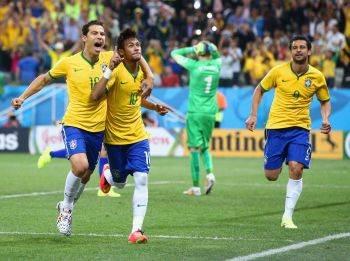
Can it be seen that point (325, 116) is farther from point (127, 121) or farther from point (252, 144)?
point (252, 144)

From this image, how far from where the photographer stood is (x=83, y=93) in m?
11.2

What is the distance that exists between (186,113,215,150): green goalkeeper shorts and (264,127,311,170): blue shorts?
16.1ft

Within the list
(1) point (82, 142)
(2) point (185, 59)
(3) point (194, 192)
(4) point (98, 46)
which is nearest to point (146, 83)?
(4) point (98, 46)

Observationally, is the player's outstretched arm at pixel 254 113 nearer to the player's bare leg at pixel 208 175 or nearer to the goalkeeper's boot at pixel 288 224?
the goalkeeper's boot at pixel 288 224

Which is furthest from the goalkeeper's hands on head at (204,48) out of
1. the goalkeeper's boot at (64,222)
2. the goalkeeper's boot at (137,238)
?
the goalkeeper's boot at (137,238)

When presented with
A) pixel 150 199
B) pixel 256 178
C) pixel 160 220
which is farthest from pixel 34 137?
pixel 160 220

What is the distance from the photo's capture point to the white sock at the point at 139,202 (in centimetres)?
1070

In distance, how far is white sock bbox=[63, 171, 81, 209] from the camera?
11.2 metres

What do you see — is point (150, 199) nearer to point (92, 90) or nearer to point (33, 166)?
point (92, 90)

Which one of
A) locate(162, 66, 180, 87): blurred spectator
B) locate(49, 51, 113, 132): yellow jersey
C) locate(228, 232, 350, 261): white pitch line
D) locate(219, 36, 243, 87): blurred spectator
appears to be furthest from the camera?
locate(162, 66, 180, 87): blurred spectator

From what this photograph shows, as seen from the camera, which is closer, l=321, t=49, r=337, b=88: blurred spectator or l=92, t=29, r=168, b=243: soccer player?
l=92, t=29, r=168, b=243: soccer player

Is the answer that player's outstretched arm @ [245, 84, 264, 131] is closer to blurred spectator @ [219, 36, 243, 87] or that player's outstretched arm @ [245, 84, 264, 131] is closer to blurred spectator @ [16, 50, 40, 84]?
blurred spectator @ [219, 36, 243, 87]

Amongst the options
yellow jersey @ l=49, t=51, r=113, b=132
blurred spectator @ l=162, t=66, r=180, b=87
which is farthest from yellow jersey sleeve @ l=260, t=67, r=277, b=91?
blurred spectator @ l=162, t=66, r=180, b=87

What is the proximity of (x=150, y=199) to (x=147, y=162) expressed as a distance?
5311 mm
